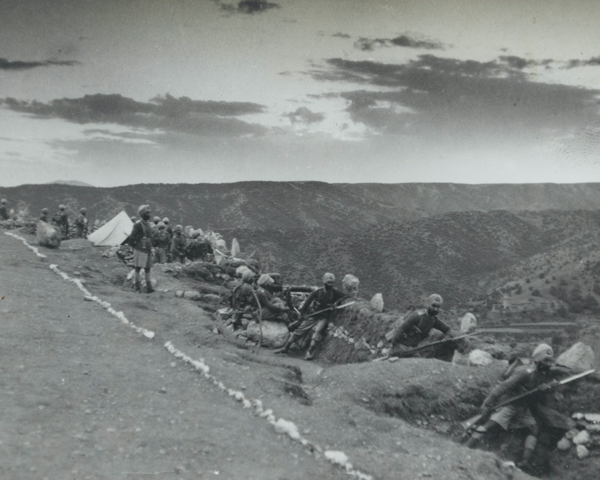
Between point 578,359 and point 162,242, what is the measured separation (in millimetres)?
13459

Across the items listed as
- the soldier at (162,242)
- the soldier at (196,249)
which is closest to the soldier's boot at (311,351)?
the soldier at (196,249)

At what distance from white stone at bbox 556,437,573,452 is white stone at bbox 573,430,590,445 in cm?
7

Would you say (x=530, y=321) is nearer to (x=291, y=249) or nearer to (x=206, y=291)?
(x=206, y=291)

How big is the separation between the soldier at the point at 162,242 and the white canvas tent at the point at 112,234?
1.42 m

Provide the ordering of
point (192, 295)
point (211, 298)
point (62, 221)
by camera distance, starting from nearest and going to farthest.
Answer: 1. point (192, 295)
2. point (211, 298)
3. point (62, 221)

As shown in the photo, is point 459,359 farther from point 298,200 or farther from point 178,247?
point 298,200

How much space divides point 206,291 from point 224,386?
7.95 metres

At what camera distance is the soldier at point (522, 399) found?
5.72 m

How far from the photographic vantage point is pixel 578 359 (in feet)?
21.5

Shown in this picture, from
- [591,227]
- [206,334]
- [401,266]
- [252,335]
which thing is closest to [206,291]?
[252,335]

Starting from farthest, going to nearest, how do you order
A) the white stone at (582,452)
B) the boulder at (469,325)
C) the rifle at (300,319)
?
the rifle at (300,319) < the boulder at (469,325) < the white stone at (582,452)

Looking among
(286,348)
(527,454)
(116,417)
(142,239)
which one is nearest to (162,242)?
(142,239)

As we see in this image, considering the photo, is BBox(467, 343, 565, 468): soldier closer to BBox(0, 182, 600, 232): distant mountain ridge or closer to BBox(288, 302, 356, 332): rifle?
BBox(288, 302, 356, 332): rifle

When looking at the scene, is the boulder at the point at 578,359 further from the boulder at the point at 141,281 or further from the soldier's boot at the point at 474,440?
the boulder at the point at 141,281
